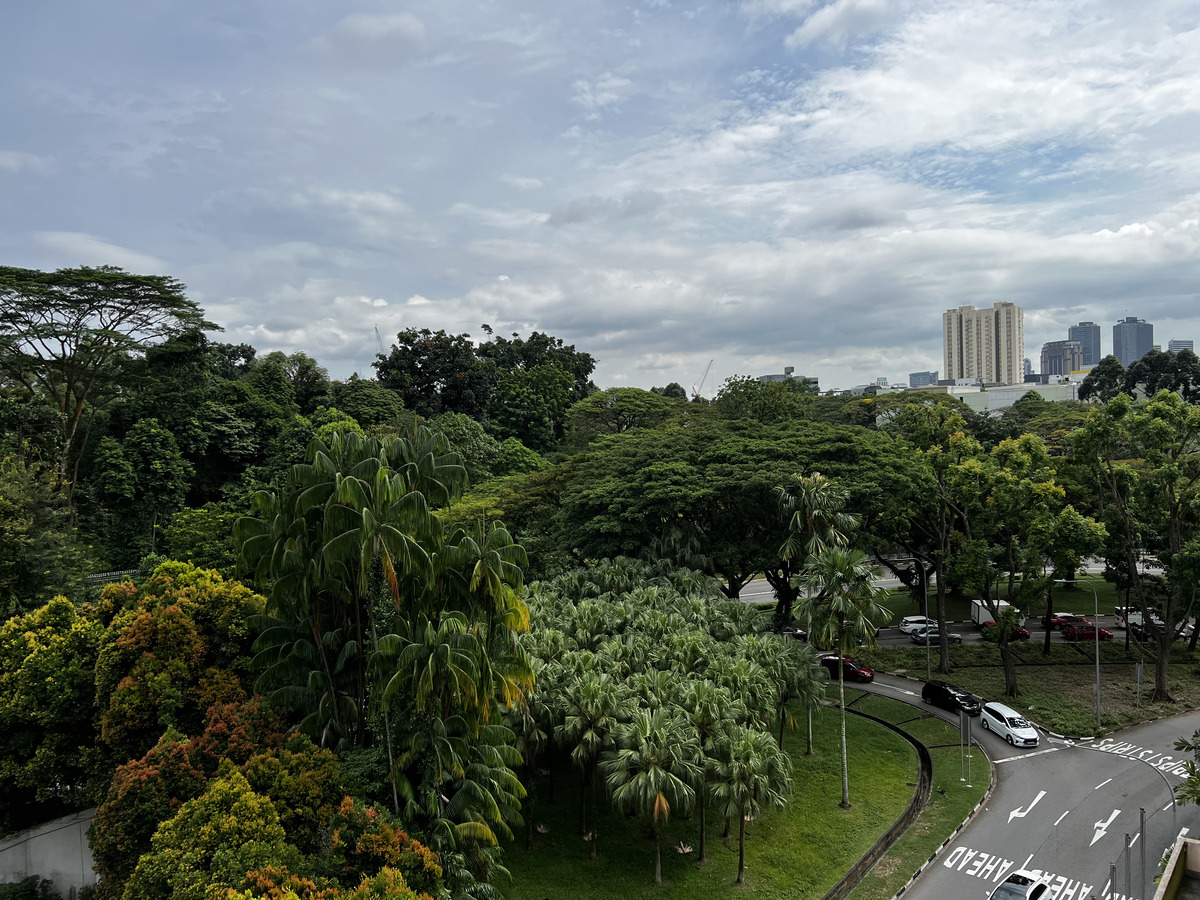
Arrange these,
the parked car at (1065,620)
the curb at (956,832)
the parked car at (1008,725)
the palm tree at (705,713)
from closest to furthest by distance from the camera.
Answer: the palm tree at (705,713) < the curb at (956,832) < the parked car at (1008,725) < the parked car at (1065,620)

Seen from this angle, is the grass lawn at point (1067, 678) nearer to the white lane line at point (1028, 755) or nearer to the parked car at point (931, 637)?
the parked car at point (931, 637)

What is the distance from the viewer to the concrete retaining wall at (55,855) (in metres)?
17.0

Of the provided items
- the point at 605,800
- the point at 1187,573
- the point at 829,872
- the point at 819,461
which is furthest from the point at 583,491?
the point at 1187,573

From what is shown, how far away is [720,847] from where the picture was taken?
20.8m

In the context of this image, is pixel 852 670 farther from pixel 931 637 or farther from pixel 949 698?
pixel 931 637

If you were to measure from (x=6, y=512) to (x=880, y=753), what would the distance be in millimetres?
33317

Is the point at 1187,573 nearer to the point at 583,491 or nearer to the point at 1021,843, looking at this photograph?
the point at 1021,843

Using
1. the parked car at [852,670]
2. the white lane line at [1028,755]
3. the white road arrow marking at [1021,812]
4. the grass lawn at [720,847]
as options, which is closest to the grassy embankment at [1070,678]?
the parked car at [852,670]

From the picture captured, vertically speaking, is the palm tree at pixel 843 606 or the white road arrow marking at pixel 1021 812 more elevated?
→ the palm tree at pixel 843 606

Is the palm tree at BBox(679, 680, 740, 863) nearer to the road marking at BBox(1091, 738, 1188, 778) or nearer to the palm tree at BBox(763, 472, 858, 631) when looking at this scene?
the palm tree at BBox(763, 472, 858, 631)

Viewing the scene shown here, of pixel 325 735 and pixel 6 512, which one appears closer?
pixel 325 735

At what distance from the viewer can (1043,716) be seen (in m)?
29.1

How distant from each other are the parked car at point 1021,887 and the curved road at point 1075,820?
405 mm

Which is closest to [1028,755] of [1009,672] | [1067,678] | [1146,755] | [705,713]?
[1146,755]
